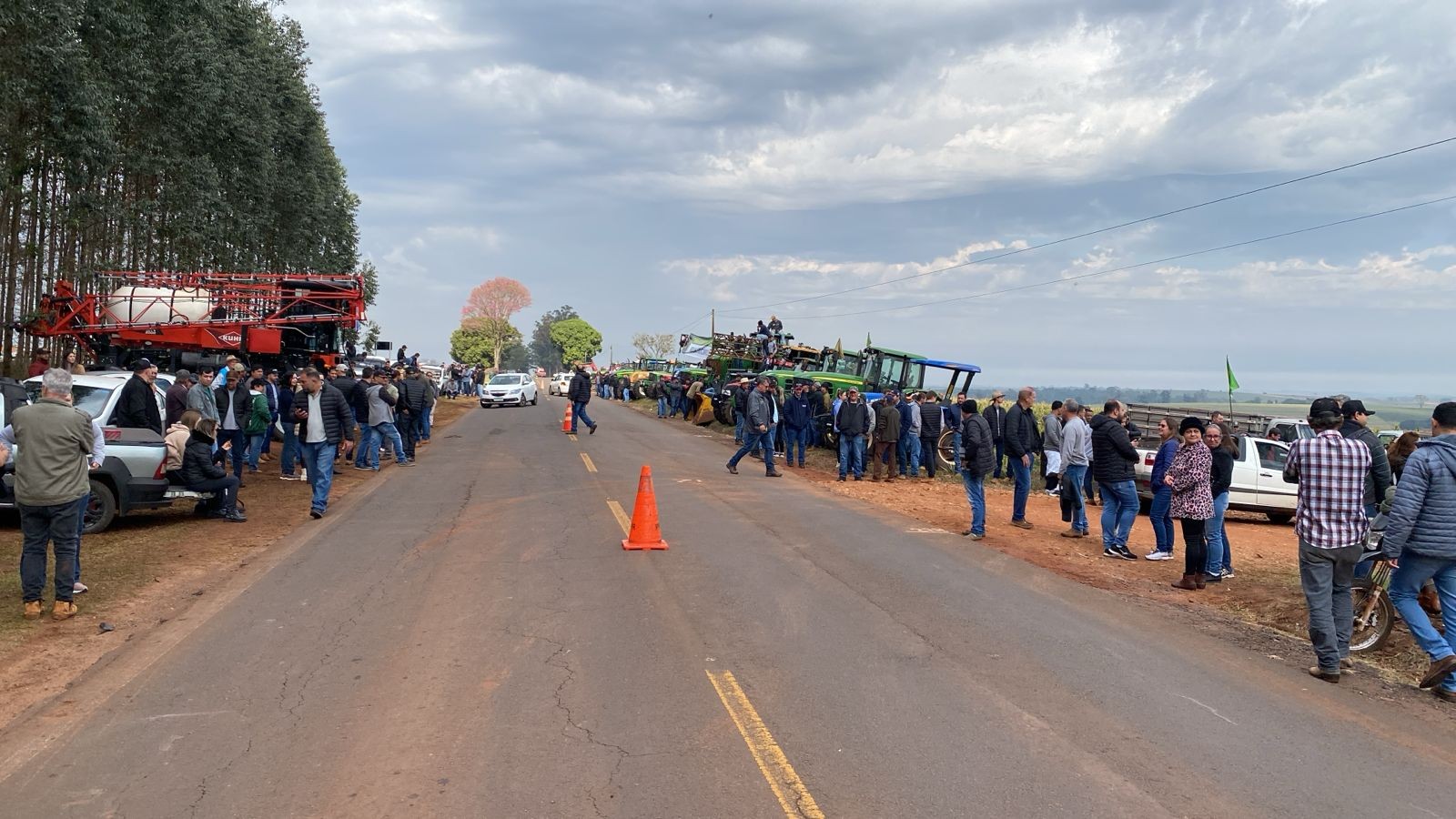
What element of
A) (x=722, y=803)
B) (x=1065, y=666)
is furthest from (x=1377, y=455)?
(x=722, y=803)

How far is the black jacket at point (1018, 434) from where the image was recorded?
12.8 metres

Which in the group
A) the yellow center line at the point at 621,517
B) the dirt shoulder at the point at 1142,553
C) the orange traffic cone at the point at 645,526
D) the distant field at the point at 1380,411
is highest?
the distant field at the point at 1380,411

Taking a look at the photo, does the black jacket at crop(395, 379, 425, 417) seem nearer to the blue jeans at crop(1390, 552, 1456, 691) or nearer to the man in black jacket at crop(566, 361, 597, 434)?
the man in black jacket at crop(566, 361, 597, 434)

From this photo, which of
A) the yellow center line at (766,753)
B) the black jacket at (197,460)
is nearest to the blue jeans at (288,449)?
the black jacket at (197,460)

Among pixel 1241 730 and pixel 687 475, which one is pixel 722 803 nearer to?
pixel 1241 730

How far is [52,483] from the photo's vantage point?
23.2 ft

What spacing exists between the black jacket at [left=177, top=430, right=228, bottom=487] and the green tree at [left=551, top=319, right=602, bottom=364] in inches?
4631

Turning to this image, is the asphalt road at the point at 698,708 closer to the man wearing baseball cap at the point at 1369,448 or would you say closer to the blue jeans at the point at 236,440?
the man wearing baseball cap at the point at 1369,448

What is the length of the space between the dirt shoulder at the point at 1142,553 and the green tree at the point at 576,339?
370 feet

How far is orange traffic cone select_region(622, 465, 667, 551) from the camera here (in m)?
10.1

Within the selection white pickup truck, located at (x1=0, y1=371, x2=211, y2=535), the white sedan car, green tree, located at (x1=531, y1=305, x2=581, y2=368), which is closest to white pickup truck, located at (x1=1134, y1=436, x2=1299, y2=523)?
white pickup truck, located at (x1=0, y1=371, x2=211, y2=535)

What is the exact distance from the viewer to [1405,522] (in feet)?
20.0

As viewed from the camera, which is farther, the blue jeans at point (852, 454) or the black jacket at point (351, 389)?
the blue jeans at point (852, 454)

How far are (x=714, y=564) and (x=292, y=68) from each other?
35.0 m
